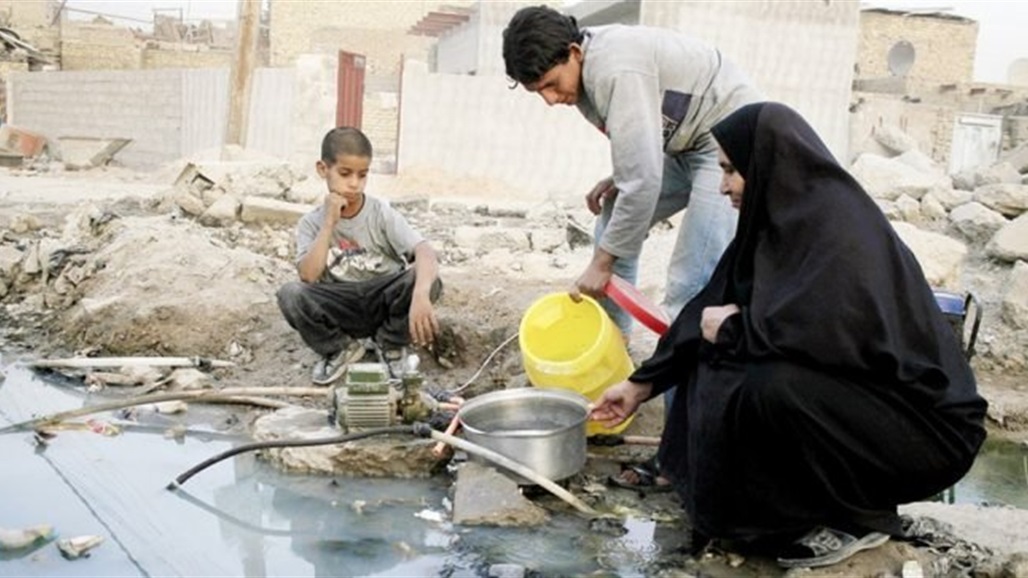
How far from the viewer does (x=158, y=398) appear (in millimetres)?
3785

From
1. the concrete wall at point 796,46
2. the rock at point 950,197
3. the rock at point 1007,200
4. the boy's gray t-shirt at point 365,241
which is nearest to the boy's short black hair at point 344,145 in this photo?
the boy's gray t-shirt at point 365,241

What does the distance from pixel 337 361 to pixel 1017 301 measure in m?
4.12

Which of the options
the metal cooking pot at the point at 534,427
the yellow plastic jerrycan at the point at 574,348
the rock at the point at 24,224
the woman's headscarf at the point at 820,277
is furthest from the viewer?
the rock at the point at 24,224

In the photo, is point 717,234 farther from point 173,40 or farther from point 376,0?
point 173,40

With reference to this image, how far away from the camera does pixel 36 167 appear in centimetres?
1886

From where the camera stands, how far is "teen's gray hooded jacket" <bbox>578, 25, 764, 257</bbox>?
3.10m

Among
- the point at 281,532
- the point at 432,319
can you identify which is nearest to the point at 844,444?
the point at 281,532

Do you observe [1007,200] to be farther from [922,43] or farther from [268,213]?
[922,43]

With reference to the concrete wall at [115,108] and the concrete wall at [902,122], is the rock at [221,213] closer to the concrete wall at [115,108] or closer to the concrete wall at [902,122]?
the concrete wall at [115,108]

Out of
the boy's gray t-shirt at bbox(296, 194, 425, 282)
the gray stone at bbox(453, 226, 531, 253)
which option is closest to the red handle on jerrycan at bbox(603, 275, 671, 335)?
the boy's gray t-shirt at bbox(296, 194, 425, 282)

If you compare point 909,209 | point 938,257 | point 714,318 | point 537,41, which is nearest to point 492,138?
point 909,209

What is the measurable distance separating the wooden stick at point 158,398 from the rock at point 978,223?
21.8 feet

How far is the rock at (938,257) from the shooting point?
626 centimetres

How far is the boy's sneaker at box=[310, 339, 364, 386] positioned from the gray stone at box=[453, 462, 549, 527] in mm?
1499
